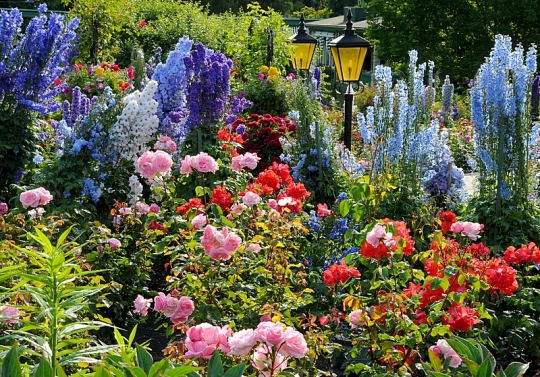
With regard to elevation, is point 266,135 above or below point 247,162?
below

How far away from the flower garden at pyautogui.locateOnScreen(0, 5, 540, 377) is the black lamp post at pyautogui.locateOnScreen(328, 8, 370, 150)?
0.34 metres

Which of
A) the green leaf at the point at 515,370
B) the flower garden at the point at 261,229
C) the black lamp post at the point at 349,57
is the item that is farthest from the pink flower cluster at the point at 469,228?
the black lamp post at the point at 349,57

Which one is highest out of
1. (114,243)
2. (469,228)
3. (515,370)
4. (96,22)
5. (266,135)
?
(515,370)

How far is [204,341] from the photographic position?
2.12 m

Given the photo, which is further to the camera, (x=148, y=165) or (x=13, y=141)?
(x=13, y=141)

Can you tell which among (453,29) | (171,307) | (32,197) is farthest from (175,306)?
(453,29)

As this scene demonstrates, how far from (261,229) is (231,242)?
1.14 metres

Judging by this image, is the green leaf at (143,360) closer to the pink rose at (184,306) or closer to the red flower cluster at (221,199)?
the pink rose at (184,306)

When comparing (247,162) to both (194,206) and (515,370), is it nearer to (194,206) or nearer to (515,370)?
(194,206)

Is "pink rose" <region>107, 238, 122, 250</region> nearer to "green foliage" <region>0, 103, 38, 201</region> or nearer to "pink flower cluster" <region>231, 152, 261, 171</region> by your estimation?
"pink flower cluster" <region>231, 152, 261, 171</region>

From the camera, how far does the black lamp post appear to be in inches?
245

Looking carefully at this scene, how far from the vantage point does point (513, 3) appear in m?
28.8

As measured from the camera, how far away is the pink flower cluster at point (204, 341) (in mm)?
2086

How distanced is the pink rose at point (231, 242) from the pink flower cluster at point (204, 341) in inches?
33.7
